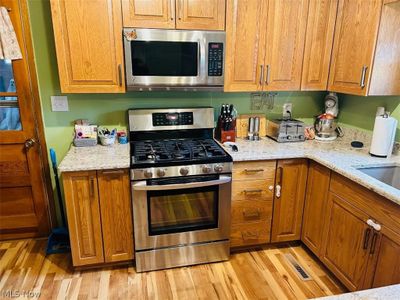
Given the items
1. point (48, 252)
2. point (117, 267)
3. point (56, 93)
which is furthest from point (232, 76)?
point (48, 252)

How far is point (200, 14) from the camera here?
6.88ft

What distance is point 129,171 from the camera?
78.8 inches

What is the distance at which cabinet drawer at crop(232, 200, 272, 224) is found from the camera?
231cm

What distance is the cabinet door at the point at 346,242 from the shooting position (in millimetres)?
1810

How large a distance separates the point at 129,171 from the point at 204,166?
52 cm

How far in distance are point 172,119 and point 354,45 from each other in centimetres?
149

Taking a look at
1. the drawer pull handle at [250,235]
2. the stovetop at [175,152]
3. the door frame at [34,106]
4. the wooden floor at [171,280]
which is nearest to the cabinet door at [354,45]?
the stovetop at [175,152]

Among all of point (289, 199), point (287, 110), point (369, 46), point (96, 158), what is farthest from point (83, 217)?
point (369, 46)

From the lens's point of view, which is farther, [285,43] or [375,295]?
[285,43]

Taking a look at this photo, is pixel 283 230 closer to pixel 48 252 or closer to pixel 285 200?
pixel 285 200

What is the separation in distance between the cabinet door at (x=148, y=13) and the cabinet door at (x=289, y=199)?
1.35 m

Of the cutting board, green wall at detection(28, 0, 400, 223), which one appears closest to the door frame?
green wall at detection(28, 0, 400, 223)

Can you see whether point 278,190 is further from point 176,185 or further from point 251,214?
point 176,185

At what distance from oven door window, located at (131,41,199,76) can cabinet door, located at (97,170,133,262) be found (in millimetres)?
753
